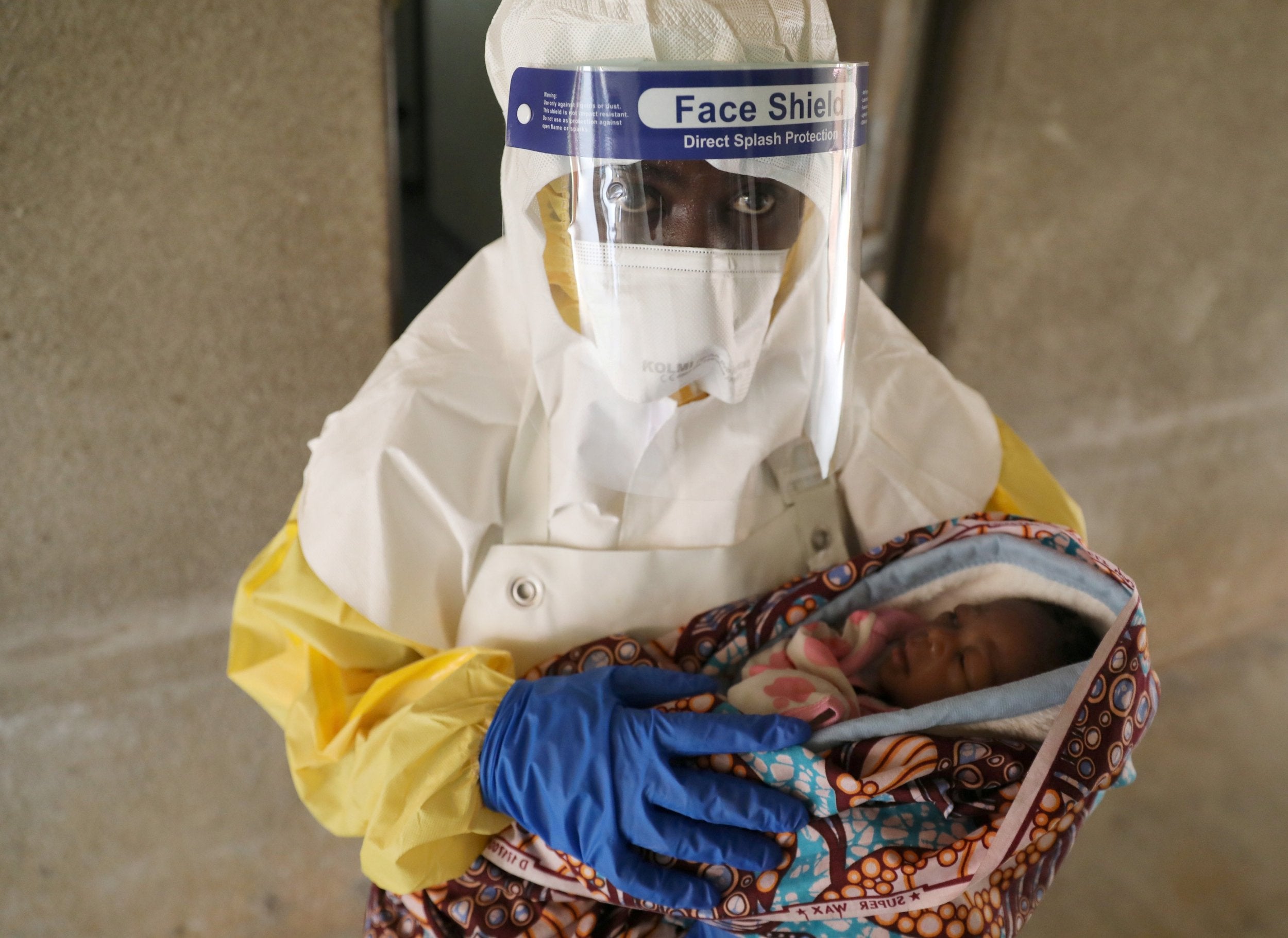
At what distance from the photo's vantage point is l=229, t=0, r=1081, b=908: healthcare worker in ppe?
0.91 meters

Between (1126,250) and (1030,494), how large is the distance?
1079 millimetres

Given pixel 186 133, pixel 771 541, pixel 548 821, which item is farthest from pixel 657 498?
pixel 186 133

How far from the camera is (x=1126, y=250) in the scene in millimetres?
2047

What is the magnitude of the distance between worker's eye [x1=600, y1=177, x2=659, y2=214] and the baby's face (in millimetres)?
577

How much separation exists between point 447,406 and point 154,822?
106cm

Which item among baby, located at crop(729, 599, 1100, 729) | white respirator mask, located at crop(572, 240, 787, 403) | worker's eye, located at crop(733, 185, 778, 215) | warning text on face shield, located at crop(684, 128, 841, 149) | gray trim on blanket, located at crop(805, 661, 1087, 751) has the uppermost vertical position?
warning text on face shield, located at crop(684, 128, 841, 149)

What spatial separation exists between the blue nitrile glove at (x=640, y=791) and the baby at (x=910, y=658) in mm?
89

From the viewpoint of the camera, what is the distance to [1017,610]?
1.05 m

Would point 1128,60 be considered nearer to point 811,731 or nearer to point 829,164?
point 829,164

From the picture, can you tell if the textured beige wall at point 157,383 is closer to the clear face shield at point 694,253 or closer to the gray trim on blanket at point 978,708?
the clear face shield at point 694,253

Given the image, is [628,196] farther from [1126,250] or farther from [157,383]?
[1126,250]

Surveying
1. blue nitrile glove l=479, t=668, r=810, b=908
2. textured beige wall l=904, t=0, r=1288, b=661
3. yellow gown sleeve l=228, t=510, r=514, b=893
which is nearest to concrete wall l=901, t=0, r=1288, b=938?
textured beige wall l=904, t=0, r=1288, b=661

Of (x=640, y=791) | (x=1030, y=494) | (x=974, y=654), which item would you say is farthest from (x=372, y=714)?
(x=1030, y=494)

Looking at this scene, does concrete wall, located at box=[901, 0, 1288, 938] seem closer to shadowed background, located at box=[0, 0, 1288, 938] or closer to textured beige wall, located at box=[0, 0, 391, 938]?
shadowed background, located at box=[0, 0, 1288, 938]
